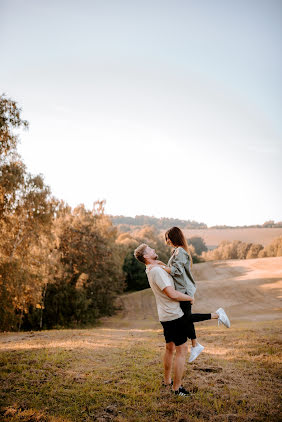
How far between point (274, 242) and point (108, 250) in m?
52.2

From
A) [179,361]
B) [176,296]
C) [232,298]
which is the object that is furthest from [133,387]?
[232,298]

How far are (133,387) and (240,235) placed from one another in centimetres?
8952

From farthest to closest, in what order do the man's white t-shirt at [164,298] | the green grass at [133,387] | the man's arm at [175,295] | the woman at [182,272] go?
the woman at [182,272]
the man's white t-shirt at [164,298]
the man's arm at [175,295]
the green grass at [133,387]

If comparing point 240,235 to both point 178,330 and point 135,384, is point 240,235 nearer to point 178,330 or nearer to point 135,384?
point 135,384

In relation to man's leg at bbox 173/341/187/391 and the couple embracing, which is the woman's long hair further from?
man's leg at bbox 173/341/187/391

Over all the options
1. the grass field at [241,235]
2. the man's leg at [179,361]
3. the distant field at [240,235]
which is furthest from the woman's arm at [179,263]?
the distant field at [240,235]

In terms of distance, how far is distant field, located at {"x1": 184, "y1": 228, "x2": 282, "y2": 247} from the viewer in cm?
7889

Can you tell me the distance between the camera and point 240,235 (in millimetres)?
88438

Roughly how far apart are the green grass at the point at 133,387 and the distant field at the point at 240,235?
243 feet

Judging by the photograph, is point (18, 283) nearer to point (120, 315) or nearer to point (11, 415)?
point (11, 415)

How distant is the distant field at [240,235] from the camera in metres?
78.9

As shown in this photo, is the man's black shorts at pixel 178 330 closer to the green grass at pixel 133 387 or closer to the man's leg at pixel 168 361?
the man's leg at pixel 168 361

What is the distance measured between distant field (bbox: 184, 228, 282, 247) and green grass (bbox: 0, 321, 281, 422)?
74215 millimetres

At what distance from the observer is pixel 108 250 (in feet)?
101
